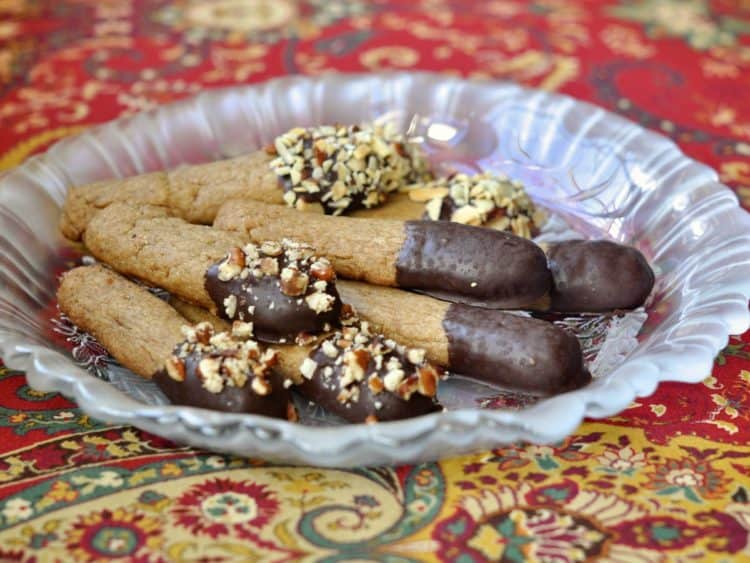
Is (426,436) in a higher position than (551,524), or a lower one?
higher

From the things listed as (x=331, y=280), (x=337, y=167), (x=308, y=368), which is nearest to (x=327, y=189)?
(x=337, y=167)

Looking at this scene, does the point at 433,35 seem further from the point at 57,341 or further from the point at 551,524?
the point at 551,524

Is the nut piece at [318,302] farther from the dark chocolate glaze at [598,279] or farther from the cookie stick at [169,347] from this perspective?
the dark chocolate glaze at [598,279]

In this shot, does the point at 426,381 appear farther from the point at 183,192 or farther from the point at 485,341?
the point at 183,192

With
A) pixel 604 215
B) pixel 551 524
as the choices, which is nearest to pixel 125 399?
pixel 551 524

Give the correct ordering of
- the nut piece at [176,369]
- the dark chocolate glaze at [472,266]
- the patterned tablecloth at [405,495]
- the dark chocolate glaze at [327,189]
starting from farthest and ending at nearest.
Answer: the dark chocolate glaze at [327,189], the dark chocolate glaze at [472,266], the nut piece at [176,369], the patterned tablecloth at [405,495]

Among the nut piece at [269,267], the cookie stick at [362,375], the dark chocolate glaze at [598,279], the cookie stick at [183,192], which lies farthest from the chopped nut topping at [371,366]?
the cookie stick at [183,192]
